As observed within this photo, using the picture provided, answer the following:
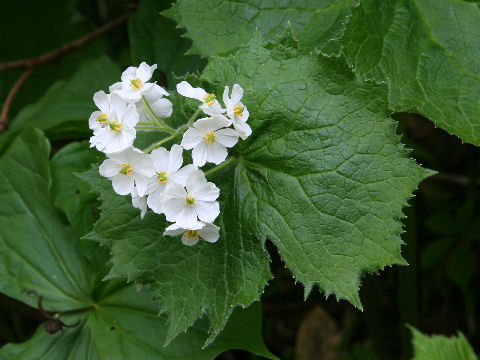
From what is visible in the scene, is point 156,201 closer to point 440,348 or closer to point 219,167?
point 219,167

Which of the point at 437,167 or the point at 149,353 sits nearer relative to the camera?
the point at 149,353

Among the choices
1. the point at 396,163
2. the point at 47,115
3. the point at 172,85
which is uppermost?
the point at 396,163

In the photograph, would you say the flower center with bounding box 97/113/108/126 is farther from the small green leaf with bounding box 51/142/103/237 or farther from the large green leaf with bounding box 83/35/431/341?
the small green leaf with bounding box 51/142/103/237

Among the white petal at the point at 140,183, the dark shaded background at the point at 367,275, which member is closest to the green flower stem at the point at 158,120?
the white petal at the point at 140,183

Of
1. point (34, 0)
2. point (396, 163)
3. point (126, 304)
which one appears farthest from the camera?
point (34, 0)

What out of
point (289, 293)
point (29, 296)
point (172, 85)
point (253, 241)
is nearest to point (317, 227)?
point (253, 241)

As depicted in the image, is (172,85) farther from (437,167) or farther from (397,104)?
(437,167)

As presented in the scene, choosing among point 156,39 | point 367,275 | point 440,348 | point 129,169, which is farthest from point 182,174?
point 367,275
